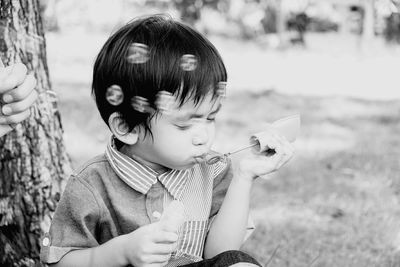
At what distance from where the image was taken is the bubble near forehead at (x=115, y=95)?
1557 mm

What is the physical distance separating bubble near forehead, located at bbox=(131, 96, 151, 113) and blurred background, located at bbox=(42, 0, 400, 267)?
517 mm

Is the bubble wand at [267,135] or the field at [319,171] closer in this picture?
the bubble wand at [267,135]

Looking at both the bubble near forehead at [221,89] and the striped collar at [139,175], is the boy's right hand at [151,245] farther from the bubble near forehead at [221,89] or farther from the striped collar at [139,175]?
the bubble near forehead at [221,89]

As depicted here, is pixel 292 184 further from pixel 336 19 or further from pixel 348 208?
pixel 336 19

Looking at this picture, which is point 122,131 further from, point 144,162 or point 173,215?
point 173,215

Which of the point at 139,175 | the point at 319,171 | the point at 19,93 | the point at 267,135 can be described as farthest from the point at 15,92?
the point at 319,171

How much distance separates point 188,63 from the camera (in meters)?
1.54

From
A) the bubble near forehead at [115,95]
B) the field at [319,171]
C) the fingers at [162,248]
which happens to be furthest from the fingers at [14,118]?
the field at [319,171]

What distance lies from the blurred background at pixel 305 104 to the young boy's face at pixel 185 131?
0.56 m

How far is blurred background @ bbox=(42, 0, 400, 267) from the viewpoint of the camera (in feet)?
8.95

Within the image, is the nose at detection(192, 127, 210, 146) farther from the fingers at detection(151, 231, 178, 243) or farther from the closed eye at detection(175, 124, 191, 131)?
the fingers at detection(151, 231, 178, 243)

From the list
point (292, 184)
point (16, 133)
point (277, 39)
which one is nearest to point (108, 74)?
point (16, 133)

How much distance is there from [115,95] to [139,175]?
0.67 feet

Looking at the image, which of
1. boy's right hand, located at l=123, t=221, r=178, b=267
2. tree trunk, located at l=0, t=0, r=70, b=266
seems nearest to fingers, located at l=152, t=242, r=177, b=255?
boy's right hand, located at l=123, t=221, r=178, b=267
